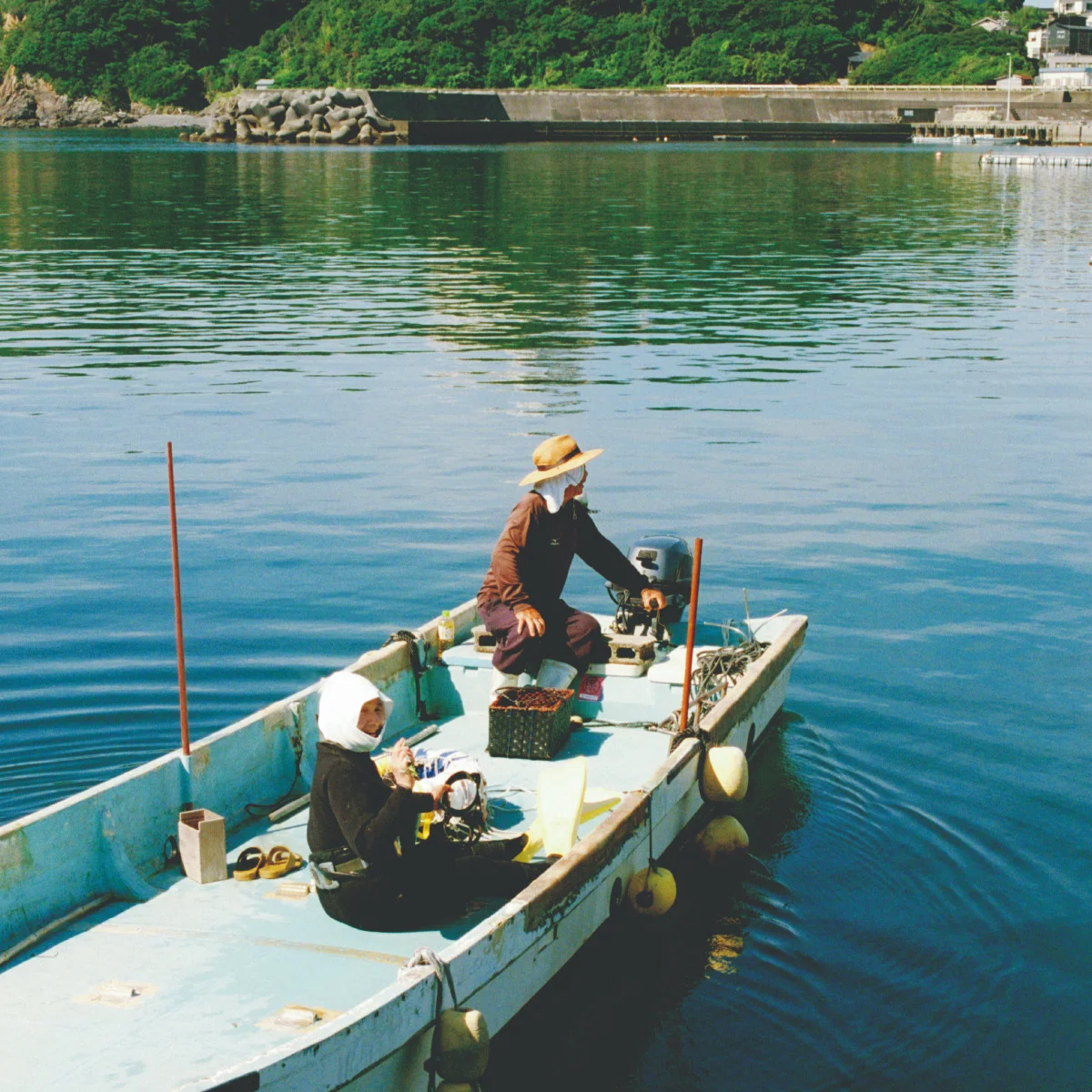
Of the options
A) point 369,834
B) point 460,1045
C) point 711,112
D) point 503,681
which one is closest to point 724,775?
point 503,681

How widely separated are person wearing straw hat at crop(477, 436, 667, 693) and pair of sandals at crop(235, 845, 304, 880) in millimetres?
2341

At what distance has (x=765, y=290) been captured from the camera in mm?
36656

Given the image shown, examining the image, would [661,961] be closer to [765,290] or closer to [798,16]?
[765,290]

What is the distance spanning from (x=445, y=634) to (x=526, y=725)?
161cm

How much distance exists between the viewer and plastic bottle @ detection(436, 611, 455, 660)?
11.0 metres

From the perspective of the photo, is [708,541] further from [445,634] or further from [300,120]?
[300,120]

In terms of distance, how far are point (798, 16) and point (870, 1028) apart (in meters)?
155

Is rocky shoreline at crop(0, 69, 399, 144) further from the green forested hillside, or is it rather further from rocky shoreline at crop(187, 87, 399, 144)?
the green forested hillside

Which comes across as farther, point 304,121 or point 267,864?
point 304,121

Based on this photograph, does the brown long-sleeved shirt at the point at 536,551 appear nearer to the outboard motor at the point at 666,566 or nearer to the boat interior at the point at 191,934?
the boat interior at the point at 191,934

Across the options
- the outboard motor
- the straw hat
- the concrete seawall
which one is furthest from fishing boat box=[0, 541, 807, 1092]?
the concrete seawall

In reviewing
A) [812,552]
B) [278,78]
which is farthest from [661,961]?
[278,78]

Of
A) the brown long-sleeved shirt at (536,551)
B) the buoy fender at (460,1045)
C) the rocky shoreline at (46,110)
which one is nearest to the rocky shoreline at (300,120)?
the rocky shoreline at (46,110)

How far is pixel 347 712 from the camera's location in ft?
22.2
